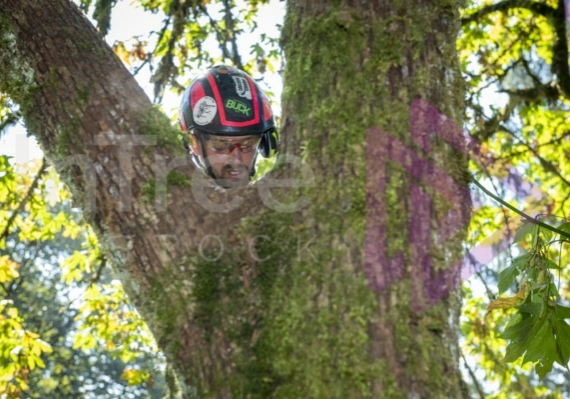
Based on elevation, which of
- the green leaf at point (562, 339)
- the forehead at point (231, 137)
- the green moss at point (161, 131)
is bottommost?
the green leaf at point (562, 339)

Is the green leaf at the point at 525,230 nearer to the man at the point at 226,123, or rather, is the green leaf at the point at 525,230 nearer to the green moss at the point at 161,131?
the green moss at the point at 161,131

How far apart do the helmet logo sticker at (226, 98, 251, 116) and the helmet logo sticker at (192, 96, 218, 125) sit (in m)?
0.10

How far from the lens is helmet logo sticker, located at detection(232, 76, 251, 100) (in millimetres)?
4777

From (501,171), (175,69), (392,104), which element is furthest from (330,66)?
(501,171)

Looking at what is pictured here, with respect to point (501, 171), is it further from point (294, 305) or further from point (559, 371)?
point (559, 371)

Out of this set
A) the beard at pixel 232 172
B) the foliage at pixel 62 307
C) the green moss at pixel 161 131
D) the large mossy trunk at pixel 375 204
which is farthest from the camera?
the foliage at pixel 62 307

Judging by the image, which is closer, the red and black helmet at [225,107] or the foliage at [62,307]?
the red and black helmet at [225,107]

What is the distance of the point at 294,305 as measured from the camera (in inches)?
77.0

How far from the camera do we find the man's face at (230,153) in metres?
4.64

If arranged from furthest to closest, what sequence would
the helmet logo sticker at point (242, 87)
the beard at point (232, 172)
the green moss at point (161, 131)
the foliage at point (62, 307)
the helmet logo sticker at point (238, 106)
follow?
1. the foliage at point (62, 307)
2. the helmet logo sticker at point (242, 87)
3. the helmet logo sticker at point (238, 106)
4. the beard at point (232, 172)
5. the green moss at point (161, 131)

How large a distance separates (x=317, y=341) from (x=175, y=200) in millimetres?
722

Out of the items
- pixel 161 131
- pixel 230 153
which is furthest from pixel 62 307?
pixel 161 131

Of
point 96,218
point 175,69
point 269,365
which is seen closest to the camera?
point 269,365

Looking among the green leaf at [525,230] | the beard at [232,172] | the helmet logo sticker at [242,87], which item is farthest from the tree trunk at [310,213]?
the helmet logo sticker at [242,87]
